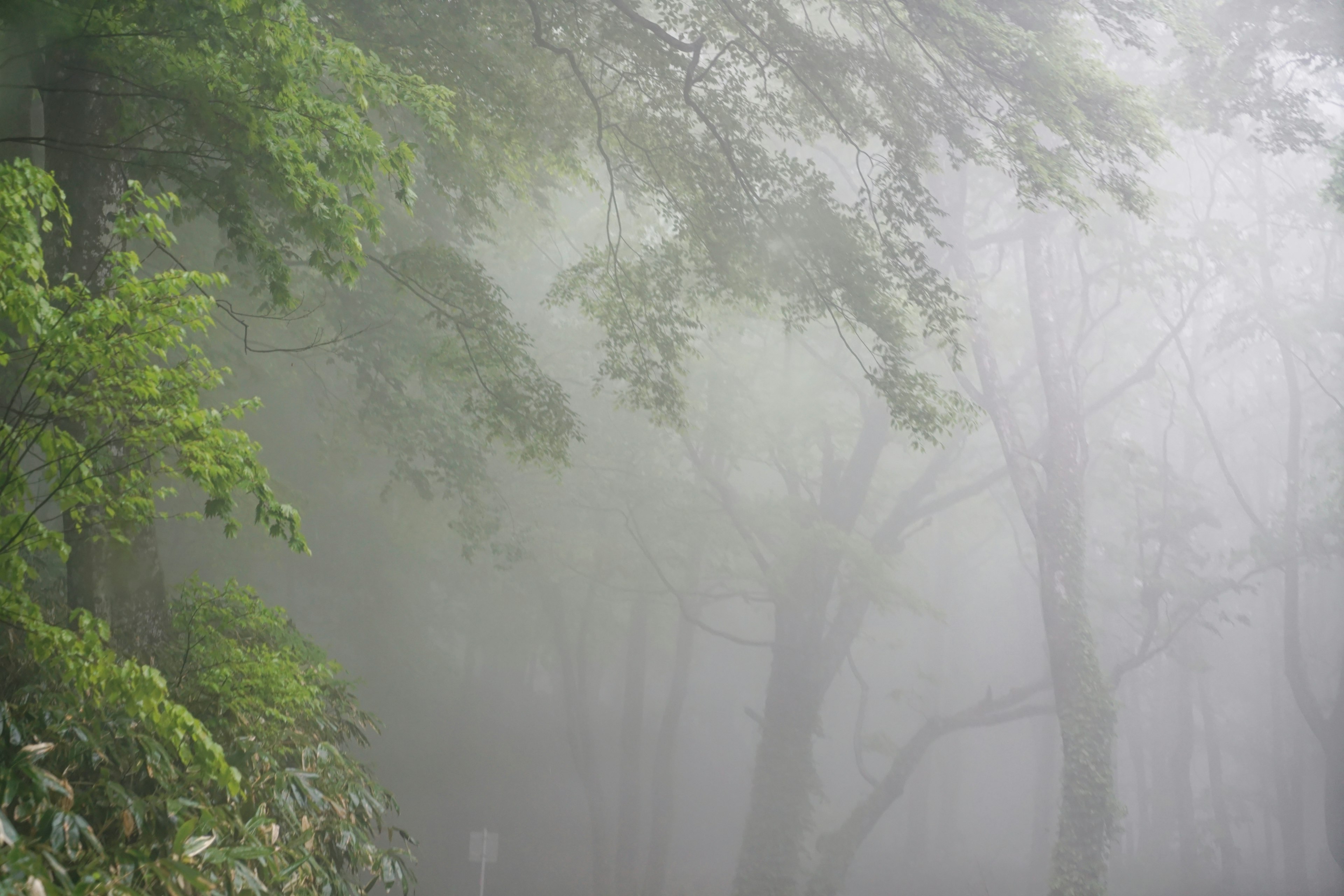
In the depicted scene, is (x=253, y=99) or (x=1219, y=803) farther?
(x=1219, y=803)

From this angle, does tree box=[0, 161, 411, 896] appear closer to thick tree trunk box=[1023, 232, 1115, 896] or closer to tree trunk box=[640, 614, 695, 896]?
thick tree trunk box=[1023, 232, 1115, 896]

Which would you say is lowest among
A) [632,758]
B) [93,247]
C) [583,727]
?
[632,758]

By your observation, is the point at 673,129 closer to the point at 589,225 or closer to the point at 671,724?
the point at 589,225

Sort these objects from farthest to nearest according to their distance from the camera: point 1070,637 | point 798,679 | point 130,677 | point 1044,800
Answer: point 1044,800
point 798,679
point 1070,637
point 130,677

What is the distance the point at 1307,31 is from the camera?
1022cm

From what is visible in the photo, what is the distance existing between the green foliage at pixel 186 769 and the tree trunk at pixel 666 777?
1159 centimetres

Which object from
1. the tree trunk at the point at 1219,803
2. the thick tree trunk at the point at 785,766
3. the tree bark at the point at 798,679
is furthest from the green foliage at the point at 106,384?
the tree trunk at the point at 1219,803

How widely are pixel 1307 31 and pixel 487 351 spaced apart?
10.2 metres

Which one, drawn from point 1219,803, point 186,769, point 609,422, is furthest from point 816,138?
point 1219,803

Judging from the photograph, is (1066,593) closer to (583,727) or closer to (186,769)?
(583,727)

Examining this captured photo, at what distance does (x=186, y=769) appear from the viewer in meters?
3.94

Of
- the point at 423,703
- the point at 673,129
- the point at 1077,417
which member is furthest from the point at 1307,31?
the point at 423,703

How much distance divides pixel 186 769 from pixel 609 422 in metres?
14.9

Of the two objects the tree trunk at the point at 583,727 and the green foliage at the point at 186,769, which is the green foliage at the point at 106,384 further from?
the tree trunk at the point at 583,727
